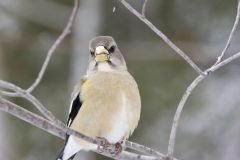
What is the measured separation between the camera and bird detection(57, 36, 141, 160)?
427cm

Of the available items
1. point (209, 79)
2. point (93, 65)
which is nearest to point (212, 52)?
point (209, 79)

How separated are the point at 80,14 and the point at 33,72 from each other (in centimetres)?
132

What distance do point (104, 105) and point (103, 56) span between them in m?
0.40

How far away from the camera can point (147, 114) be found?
799 cm

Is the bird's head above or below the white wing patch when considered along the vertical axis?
above

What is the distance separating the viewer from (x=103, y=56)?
4.51 metres

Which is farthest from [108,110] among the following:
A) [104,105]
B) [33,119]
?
[33,119]

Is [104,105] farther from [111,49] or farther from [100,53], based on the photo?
[111,49]

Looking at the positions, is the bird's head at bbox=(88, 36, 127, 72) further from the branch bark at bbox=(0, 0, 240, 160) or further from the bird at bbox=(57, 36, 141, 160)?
the branch bark at bbox=(0, 0, 240, 160)

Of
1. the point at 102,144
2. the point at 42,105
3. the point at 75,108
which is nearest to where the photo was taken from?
the point at 42,105

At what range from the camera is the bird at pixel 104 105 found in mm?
4273

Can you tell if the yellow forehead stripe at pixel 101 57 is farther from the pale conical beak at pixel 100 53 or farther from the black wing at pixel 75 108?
the black wing at pixel 75 108

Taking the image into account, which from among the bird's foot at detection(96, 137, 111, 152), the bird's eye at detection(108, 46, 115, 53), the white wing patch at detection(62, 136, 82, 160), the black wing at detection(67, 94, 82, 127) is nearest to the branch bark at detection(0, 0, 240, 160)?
the bird's foot at detection(96, 137, 111, 152)

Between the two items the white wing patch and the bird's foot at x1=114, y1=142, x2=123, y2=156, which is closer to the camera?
the bird's foot at x1=114, y1=142, x2=123, y2=156
